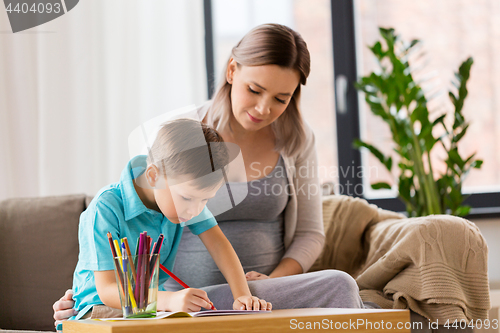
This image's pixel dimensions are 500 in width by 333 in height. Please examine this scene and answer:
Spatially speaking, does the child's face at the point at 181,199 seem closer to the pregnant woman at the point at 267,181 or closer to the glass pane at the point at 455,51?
the pregnant woman at the point at 267,181

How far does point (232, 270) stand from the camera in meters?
0.95

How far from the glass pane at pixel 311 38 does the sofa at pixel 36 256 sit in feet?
3.16

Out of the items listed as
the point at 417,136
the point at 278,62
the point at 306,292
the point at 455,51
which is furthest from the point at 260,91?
the point at 455,51

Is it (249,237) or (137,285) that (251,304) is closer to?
(137,285)

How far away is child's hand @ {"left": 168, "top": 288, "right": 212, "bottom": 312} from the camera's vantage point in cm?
74

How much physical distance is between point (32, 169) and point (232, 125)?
1053mm

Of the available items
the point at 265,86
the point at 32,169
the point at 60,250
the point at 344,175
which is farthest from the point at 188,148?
the point at 344,175

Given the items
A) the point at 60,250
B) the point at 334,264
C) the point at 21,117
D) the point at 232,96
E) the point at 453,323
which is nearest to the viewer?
the point at 453,323

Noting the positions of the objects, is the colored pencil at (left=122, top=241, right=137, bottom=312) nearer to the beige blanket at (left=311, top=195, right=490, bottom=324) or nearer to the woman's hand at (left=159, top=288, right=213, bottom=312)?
the woman's hand at (left=159, top=288, right=213, bottom=312)

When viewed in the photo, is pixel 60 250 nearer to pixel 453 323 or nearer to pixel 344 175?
pixel 453 323

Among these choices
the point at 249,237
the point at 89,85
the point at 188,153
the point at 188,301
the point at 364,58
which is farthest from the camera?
the point at 364,58

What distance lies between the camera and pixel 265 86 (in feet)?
3.59

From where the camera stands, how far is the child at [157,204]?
830 mm

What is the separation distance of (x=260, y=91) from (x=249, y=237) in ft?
1.28
